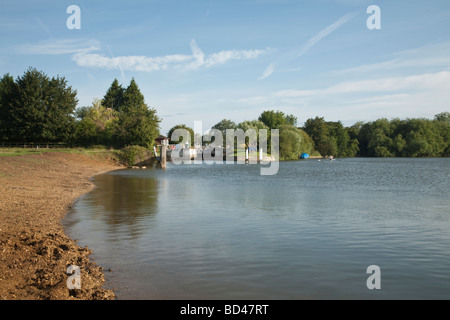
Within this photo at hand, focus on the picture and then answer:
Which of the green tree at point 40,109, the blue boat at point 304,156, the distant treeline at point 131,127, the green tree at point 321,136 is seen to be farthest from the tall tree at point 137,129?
the green tree at point 321,136

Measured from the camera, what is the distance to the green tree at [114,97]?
130 metres

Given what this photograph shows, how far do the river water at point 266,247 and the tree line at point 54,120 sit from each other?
170 feet

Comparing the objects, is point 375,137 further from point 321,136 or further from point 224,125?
point 224,125

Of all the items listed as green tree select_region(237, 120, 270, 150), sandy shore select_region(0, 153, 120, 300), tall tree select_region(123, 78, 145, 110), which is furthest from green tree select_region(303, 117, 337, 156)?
sandy shore select_region(0, 153, 120, 300)

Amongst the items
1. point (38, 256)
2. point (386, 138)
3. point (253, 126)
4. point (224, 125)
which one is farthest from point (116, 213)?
point (386, 138)

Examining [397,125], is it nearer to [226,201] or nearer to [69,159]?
[69,159]

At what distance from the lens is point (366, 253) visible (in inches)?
496

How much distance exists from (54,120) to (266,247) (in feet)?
218

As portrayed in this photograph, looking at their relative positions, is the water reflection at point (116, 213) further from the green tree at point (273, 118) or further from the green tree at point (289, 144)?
the green tree at point (273, 118)

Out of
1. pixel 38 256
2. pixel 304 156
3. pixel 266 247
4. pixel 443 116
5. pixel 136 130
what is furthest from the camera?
pixel 443 116

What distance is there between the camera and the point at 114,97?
429ft

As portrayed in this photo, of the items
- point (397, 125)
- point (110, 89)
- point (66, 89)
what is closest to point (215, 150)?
point (110, 89)

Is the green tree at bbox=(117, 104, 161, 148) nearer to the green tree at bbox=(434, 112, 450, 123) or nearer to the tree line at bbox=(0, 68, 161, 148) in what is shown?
the tree line at bbox=(0, 68, 161, 148)

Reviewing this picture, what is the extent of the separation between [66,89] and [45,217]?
217 feet
